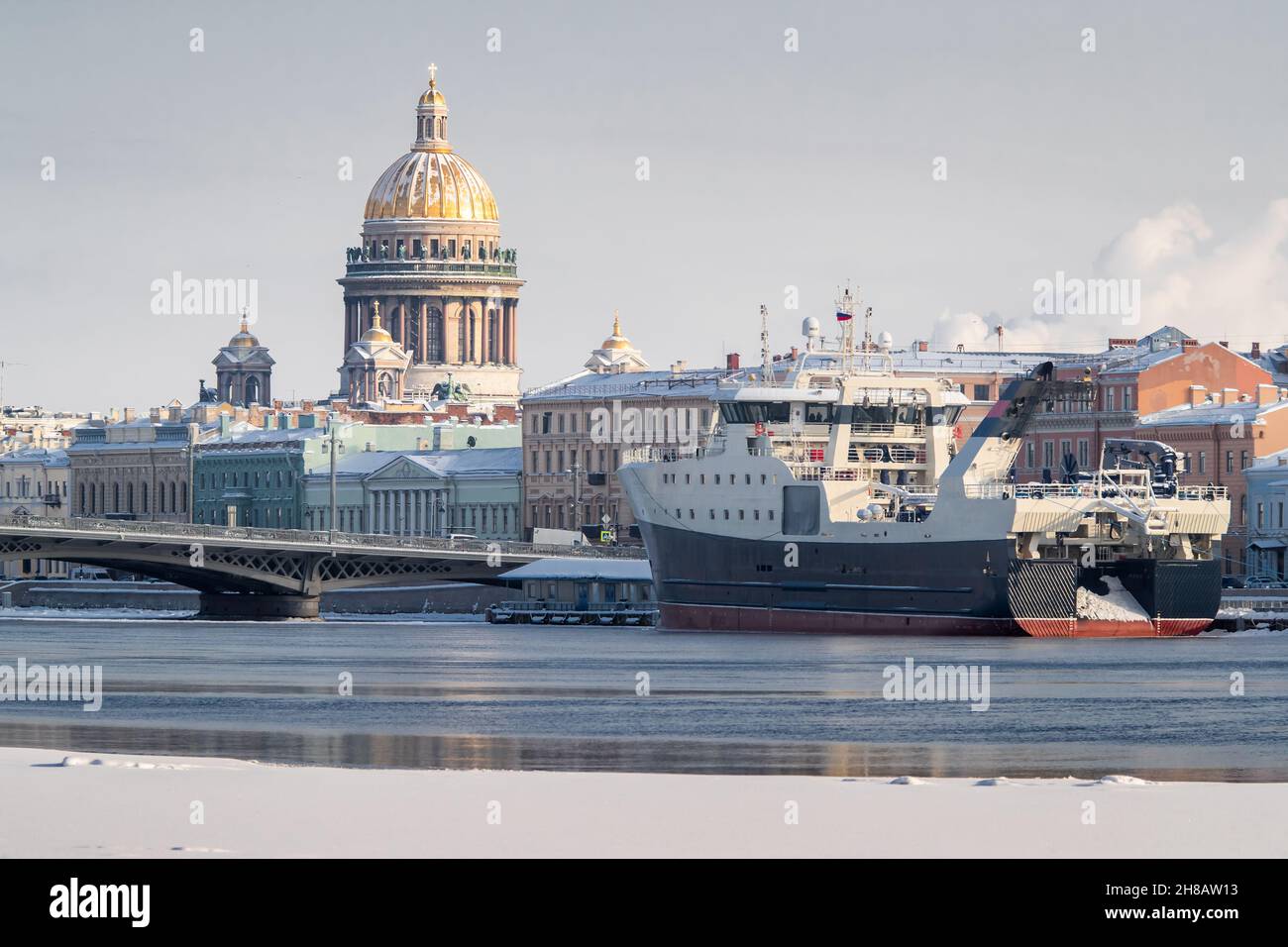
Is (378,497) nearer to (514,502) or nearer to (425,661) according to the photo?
(514,502)

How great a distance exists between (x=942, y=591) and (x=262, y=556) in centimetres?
3704

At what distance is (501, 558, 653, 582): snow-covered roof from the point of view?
101188 millimetres

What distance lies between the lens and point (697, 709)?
141ft

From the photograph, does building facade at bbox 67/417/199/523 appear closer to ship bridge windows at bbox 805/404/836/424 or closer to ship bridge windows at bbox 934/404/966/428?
ship bridge windows at bbox 934/404/966/428

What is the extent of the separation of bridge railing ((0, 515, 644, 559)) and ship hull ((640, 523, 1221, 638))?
27.4 metres

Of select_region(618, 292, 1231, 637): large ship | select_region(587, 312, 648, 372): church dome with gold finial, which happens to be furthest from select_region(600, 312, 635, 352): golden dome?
select_region(618, 292, 1231, 637): large ship

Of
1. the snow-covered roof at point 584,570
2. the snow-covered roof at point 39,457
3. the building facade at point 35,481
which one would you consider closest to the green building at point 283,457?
the building facade at point 35,481

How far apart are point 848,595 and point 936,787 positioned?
48.2m

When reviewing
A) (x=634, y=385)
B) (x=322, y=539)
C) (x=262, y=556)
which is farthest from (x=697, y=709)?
(x=634, y=385)

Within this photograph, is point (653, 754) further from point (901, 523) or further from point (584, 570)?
point (584, 570)

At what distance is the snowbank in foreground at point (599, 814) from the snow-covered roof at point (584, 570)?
235 ft
